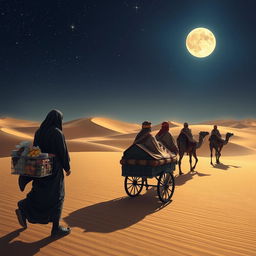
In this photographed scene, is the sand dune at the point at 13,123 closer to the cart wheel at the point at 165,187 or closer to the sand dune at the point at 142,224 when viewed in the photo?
the sand dune at the point at 142,224

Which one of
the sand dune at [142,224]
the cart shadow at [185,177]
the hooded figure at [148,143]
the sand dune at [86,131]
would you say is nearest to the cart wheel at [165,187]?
the sand dune at [142,224]

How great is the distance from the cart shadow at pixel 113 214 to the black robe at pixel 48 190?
2.84ft

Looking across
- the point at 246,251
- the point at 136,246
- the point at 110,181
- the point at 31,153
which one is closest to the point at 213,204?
the point at 246,251

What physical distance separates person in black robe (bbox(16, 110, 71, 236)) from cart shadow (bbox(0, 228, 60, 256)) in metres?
0.27

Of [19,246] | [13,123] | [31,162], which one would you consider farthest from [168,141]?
[13,123]

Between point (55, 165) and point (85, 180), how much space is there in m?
6.14

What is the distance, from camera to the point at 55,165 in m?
5.42

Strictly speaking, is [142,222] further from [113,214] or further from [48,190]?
[48,190]

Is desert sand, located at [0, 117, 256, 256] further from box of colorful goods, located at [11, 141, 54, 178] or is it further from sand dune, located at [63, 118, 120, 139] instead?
sand dune, located at [63, 118, 120, 139]

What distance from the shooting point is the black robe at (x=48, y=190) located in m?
5.38

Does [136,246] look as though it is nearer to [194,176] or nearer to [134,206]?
[134,206]

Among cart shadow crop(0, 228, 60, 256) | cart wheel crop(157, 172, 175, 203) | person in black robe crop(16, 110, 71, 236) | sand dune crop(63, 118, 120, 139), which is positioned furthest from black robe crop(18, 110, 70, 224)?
sand dune crop(63, 118, 120, 139)

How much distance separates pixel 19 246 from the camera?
198 inches

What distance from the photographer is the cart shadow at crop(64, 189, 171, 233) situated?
6074 millimetres
